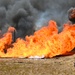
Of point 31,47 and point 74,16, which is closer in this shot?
point 31,47

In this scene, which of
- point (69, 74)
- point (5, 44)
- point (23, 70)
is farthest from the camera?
point (5, 44)

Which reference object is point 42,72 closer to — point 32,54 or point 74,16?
point 32,54

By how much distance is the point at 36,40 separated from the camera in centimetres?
A: 6600

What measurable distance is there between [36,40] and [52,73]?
33.6 m

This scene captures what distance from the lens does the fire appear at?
5997 centimetres

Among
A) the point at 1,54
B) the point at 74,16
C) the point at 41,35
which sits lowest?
the point at 1,54

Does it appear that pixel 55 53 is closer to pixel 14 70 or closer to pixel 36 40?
pixel 36 40

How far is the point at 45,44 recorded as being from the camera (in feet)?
198

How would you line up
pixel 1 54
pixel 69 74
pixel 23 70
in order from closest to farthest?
1. pixel 69 74
2. pixel 23 70
3. pixel 1 54

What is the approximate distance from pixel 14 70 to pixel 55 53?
91.4ft

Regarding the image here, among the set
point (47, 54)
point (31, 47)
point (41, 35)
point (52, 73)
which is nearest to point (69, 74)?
point (52, 73)

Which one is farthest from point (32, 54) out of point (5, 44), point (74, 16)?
point (74, 16)

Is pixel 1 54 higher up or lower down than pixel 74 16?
lower down

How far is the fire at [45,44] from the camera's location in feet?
197
